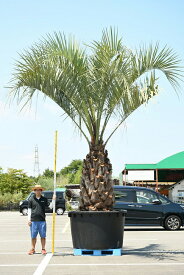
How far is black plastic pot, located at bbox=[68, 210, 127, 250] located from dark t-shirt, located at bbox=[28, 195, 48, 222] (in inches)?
37.0

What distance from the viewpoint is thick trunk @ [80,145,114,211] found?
11742 mm

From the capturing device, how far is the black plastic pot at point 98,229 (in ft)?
37.7

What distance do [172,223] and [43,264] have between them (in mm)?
11649

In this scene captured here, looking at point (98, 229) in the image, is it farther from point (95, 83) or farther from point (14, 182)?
point (14, 182)

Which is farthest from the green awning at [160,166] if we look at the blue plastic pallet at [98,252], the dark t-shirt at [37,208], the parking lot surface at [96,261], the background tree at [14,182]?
the blue plastic pallet at [98,252]

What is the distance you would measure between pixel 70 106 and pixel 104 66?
55.4 inches

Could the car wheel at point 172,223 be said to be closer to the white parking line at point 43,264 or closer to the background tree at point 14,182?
the white parking line at point 43,264

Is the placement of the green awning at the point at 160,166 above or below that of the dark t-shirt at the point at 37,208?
above

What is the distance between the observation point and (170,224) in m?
21.2

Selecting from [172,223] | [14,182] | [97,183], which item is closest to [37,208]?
[97,183]

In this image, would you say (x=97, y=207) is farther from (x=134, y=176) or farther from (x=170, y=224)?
(x=134, y=176)

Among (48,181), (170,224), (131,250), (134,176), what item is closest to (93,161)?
(131,250)

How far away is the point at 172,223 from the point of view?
2127 cm

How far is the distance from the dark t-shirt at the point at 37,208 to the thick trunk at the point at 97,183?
964 millimetres
